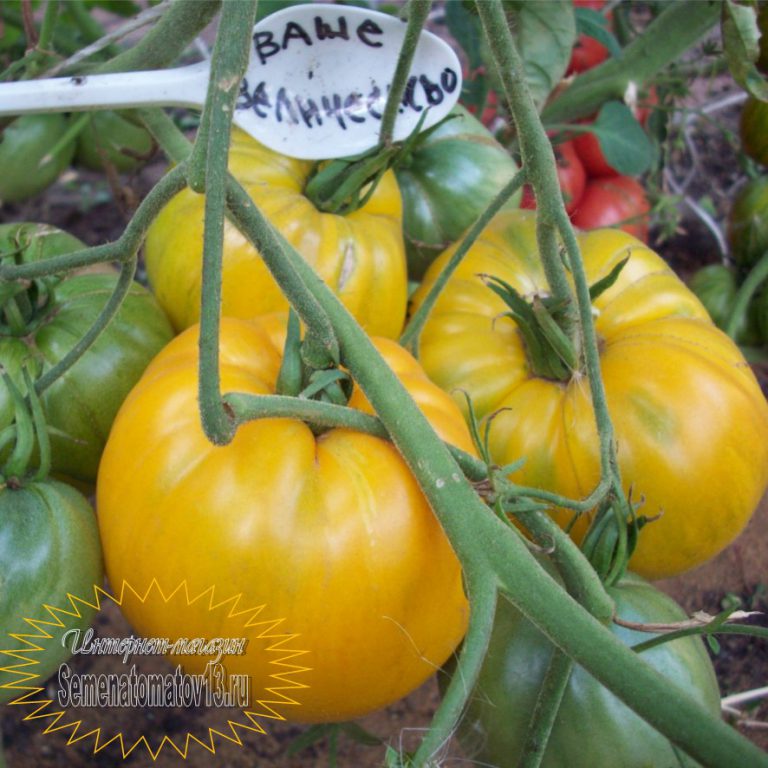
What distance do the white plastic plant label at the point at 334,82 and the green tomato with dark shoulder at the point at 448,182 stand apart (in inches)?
6.3

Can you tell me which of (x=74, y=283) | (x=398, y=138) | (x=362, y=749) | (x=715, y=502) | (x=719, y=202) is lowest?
(x=362, y=749)

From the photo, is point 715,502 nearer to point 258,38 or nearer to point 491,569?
point 491,569

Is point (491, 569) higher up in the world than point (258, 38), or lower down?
lower down

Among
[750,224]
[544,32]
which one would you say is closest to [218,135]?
[544,32]

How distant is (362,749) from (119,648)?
40 centimetres

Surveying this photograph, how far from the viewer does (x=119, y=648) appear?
0.73 metres

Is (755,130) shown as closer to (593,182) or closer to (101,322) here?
(593,182)

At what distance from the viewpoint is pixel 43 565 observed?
0.67 metres

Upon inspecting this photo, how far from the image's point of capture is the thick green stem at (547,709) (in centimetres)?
62

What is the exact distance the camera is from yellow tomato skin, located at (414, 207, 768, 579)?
794mm

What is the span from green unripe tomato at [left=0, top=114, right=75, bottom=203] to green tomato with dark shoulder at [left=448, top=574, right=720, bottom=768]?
1079mm

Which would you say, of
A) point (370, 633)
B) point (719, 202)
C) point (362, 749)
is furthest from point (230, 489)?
point (719, 202)

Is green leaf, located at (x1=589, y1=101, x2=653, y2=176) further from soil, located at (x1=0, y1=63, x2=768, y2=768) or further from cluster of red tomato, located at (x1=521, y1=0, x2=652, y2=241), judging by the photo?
soil, located at (x1=0, y1=63, x2=768, y2=768)

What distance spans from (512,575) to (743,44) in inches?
29.0
